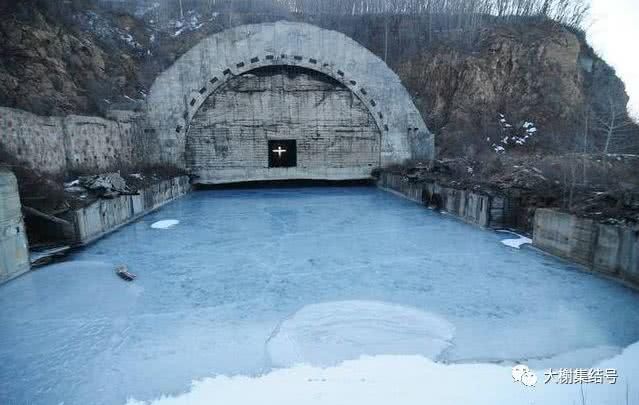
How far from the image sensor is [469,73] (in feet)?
69.6

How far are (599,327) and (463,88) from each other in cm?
1893

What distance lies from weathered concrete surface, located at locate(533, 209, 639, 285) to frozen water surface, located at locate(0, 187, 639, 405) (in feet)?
0.87

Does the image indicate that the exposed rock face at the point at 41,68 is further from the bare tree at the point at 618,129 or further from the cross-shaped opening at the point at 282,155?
the bare tree at the point at 618,129

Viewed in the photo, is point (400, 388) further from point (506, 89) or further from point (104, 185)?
point (506, 89)

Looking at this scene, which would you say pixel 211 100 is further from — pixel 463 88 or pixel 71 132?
pixel 463 88

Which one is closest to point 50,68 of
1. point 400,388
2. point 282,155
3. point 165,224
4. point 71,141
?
point 71,141

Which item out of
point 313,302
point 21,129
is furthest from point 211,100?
point 313,302

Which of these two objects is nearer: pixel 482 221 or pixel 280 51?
pixel 482 221

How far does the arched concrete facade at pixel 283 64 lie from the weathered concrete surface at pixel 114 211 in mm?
4448

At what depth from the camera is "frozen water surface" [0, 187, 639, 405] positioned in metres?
4.21

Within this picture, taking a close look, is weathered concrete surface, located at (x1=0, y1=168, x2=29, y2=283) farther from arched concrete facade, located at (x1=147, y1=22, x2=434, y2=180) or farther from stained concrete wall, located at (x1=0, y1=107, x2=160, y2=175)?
arched concrete facade, located at (x1=147, y1=22, x2=434, y2=180)

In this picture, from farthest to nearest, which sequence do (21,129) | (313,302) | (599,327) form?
1. (21,129)
2. (313,302)
3. (599,327)

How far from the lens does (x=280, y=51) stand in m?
18.5

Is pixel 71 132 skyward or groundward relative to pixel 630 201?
skyward
